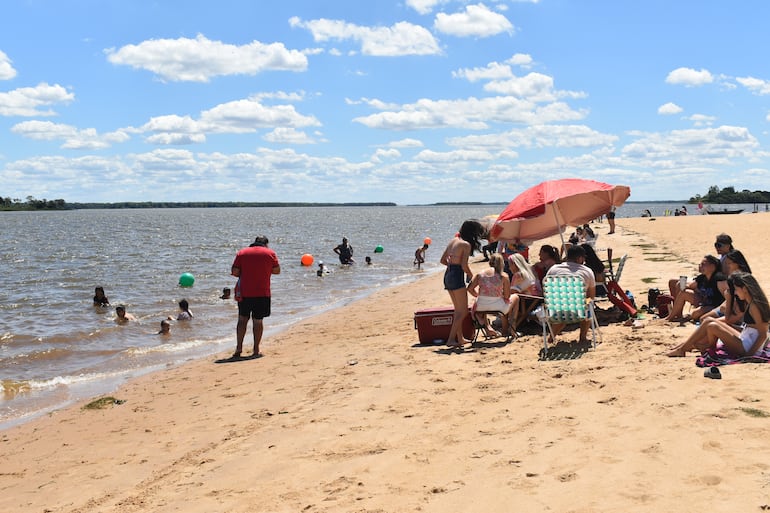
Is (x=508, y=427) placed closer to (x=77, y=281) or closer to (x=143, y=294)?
(x=143, y=294)

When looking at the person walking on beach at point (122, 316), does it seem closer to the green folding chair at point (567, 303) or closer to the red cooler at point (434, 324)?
the red cooler at point (434, 324)

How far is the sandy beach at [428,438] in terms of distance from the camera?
12.6ft

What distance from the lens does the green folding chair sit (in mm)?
7379

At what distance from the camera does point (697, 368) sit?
5.93 meters

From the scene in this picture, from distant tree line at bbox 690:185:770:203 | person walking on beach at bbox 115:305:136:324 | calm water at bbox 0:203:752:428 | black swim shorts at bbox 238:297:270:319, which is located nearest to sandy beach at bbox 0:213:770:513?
black swim shorts at bbox 238:297:270:319

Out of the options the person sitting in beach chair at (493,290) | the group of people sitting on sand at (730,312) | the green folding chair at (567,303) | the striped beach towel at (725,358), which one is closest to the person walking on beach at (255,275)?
the person sitting in beach chair at (493,290)

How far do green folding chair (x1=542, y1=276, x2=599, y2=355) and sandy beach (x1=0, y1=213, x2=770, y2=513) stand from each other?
0.42 meters

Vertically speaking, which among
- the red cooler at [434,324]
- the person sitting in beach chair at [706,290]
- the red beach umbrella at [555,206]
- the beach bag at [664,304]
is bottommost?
the red cooler at [434,324]

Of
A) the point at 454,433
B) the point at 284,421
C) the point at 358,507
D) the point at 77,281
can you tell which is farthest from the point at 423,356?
the point at 77,281

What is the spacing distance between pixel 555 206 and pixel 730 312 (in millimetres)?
3451

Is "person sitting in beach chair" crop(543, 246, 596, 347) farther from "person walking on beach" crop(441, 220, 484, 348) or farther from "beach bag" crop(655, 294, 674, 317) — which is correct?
"beach bag" crop(655, 294, 674, 317)

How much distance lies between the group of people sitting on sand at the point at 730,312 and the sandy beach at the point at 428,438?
286 mm

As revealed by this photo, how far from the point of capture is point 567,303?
742 centimetres

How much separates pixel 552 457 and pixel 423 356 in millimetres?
3952
